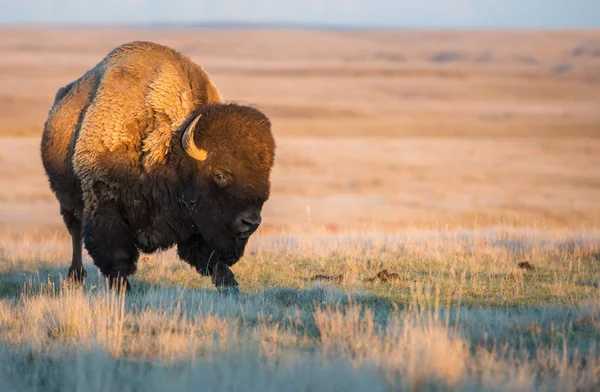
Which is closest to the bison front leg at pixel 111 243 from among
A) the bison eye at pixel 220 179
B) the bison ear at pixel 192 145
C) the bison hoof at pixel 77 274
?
the bison ear at pixel 192 145

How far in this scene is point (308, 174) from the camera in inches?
1363

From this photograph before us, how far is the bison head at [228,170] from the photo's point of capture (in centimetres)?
869

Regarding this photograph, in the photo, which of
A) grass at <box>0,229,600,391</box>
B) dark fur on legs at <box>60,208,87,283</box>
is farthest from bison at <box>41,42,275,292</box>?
dark fur on legs at <box>60,208,87,283</box>

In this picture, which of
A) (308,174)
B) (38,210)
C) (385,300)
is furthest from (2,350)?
(308,174)

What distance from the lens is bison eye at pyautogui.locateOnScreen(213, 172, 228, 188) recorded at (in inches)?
349

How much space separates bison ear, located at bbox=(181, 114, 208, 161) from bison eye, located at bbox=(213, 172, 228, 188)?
26cm

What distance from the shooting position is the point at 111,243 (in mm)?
9578

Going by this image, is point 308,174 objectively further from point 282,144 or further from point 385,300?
point 385,300

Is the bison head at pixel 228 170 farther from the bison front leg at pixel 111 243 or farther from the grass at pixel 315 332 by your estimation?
the bison front leg at pixel 111 243

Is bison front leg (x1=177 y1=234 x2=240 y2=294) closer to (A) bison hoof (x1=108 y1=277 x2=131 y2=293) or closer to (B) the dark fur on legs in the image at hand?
(A) bison hoof (x1=108 y1=277 x2=131 y2=293)

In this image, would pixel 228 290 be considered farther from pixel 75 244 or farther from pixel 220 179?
pixel 75 244

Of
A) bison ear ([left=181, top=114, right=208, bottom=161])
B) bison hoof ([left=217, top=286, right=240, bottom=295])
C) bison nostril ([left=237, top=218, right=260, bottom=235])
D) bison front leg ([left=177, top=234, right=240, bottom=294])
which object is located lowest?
bison hoof ([left=217, top=286, right=240, bottom=295])

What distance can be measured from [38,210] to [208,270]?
16.3 metres

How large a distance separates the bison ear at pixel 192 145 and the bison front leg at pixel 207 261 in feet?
3.44
